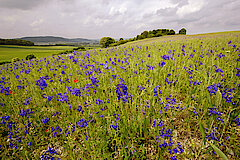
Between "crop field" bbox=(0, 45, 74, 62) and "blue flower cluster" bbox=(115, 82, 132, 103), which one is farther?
"crop field" bbox=(0, 45, 74, 62)


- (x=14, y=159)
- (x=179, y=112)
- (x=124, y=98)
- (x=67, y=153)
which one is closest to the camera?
(x=67, y=153)

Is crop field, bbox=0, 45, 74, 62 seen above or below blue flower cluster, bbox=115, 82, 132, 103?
above

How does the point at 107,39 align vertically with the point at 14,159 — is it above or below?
above

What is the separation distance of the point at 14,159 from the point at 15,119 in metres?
1.19

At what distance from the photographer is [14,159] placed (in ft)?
6.03

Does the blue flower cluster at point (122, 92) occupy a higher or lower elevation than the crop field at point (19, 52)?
lower

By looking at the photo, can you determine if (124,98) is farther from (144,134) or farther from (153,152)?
(153,152)

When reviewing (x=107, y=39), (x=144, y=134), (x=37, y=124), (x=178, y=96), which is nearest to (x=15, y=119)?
(x=37, y=124)

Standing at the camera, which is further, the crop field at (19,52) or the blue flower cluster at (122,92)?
the crop field at (19,52)

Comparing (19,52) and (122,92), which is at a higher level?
(19,52)

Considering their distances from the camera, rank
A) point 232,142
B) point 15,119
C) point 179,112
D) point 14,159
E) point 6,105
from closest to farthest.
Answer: point 232,142 < point 14,159 < point 179,112 < point 15,119 < point 6,105

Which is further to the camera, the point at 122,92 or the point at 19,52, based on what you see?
the point at 19,52

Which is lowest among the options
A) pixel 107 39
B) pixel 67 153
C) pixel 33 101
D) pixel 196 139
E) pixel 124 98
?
pixel 67 153

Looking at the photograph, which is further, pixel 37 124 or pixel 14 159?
pixel 37 124
